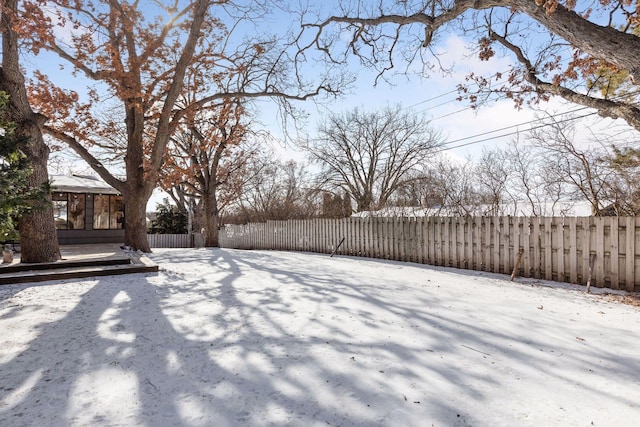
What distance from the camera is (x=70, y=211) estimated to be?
1541 centimetres

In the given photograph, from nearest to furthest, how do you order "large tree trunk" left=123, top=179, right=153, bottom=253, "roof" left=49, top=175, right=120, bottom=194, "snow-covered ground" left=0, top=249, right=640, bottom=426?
"snow-covered ground" left=0, top=249, right=640, bottom=426 < "large tree trunk" left=123, top=179, right=153, bottom=253 < "roof" left=49, top=175, right=120, bottom=194

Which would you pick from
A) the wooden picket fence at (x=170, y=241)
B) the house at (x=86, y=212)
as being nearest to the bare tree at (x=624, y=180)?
the house at (x=86, y=212)

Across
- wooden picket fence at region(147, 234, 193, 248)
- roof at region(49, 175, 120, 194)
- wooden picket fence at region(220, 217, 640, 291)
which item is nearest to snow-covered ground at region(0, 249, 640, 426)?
wooden picket fence at region(220, 217, 640, 291)

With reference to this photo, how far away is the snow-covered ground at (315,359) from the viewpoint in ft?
6.19

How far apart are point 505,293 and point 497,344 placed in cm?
234

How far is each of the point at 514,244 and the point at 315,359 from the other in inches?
221

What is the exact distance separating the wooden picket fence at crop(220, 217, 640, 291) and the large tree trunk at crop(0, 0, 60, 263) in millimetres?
7568

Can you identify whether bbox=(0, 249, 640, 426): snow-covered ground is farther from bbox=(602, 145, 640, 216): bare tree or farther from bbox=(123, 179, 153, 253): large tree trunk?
bbox=(123, 179, 153, 253): large tree trunk

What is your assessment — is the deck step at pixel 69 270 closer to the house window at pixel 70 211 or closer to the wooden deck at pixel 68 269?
the wooden deck at pixel 68 269

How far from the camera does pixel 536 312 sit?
3.82 meters

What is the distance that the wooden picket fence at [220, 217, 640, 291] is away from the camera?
208 inches

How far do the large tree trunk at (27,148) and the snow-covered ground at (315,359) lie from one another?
6.41 ft

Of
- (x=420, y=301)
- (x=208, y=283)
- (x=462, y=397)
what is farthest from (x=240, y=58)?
(x=462, y=397)

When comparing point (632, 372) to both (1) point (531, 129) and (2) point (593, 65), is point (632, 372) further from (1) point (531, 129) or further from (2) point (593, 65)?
(1) point (531, 129)
